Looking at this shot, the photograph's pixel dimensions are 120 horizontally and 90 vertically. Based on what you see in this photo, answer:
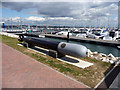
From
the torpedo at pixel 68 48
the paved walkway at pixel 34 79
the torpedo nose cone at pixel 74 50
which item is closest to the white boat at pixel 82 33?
the torpedo at pixel 68 48

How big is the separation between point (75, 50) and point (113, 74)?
3.85m

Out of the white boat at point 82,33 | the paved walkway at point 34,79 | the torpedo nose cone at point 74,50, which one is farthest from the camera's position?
the white boat at point 82,33

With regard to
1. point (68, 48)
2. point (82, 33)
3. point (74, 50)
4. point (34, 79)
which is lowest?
point (34, 79)

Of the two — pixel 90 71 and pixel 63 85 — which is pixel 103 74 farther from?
pixel 63 85

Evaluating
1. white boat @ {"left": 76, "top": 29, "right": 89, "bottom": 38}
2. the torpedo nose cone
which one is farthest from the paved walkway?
white boat @ {"left": 76, "top": 29, "right": 89, "bottom": 38}

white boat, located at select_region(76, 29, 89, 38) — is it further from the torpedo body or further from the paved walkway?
the paved walkway

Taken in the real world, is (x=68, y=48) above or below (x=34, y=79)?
above

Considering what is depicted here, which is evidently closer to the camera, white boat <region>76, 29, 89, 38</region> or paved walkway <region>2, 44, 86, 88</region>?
paved walkway <region>2, 44, 86, 88</region>

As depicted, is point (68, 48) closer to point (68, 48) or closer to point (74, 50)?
point (68, 48)

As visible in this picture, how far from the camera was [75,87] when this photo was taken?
623 centimetres

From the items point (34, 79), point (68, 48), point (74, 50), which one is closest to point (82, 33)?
point (68, 48)

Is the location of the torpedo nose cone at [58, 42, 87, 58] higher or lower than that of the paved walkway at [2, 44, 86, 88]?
higher

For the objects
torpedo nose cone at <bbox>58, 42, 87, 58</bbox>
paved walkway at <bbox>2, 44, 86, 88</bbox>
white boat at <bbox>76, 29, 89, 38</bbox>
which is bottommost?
paved walkway at <bbox>2, 44, 86, 88</bbox>

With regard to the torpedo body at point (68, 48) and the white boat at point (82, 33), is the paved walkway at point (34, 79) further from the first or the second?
the white boat at point (82, 33)
